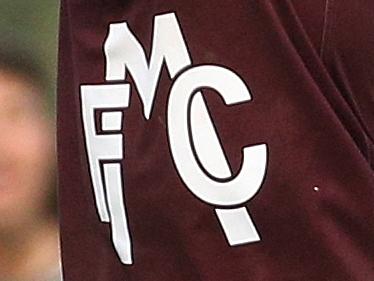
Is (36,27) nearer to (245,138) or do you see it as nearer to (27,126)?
(27,126)

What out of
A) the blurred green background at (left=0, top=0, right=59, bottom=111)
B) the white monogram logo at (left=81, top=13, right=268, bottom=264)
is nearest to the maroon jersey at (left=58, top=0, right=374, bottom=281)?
the white monogram logo at (left=81, top=13, right=268, bottom=264)

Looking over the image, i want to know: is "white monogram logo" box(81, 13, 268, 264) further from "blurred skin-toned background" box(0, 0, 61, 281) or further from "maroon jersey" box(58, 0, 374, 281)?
"blurred skin-toned background" box(0, 0, 61, 281)

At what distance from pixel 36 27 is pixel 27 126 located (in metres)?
0.11

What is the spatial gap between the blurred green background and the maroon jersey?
42 cm

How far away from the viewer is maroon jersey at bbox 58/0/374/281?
0.55 metres

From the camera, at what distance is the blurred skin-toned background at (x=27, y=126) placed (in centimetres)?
104

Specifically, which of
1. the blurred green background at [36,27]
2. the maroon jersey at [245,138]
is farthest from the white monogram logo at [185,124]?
the blurred green background at [36,27]

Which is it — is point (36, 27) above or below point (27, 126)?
above

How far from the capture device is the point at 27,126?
1.04 meters

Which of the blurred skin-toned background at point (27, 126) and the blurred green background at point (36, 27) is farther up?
the blurred green background at point (36, 27)

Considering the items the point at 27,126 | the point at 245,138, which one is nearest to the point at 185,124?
the point at 245,138

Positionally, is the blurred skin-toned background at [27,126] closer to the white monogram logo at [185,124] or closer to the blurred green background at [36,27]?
the blurred green background at [36,27]

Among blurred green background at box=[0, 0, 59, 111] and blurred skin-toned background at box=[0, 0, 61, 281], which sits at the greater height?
blurred green background at box=[0, 0, 59, 111]

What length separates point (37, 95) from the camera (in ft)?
3.45
